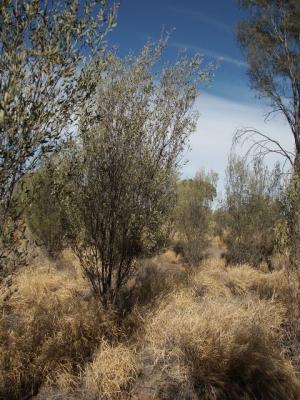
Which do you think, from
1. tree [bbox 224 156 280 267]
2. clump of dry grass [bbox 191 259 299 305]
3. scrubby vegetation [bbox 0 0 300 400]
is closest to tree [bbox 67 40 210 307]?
scrubby vegetation [bbox 0 0 300 400]

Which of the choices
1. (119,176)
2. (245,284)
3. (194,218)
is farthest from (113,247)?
(194,218)

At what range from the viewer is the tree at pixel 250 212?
16.1 m

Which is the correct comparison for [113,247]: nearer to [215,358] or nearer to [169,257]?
[215,358]

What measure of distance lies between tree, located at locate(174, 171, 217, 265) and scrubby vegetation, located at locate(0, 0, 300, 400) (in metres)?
5.75

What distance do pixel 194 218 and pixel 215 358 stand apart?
1168cm

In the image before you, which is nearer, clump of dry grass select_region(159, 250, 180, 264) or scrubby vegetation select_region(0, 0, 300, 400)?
scrubby vegetation select_region(0, 0, 300, 400)

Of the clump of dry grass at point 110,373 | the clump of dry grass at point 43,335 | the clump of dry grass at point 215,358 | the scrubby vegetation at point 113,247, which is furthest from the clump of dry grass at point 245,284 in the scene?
the clump of dry grass at point 110,373

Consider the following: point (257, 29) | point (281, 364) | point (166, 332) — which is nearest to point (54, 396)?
point (166, 332)

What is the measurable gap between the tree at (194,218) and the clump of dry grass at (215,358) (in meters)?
9.96

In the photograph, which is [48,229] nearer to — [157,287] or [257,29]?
[157,287]

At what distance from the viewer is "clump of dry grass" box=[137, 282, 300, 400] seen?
18.9ft

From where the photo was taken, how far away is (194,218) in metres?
17.6

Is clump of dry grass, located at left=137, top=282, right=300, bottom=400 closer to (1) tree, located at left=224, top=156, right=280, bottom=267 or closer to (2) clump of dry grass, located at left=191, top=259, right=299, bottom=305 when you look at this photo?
(2) clump of dry grass, located at left=191, top=259, right=299, bottom=305

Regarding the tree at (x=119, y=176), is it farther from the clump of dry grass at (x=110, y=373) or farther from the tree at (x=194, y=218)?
the tree at (x=194, y=218)
